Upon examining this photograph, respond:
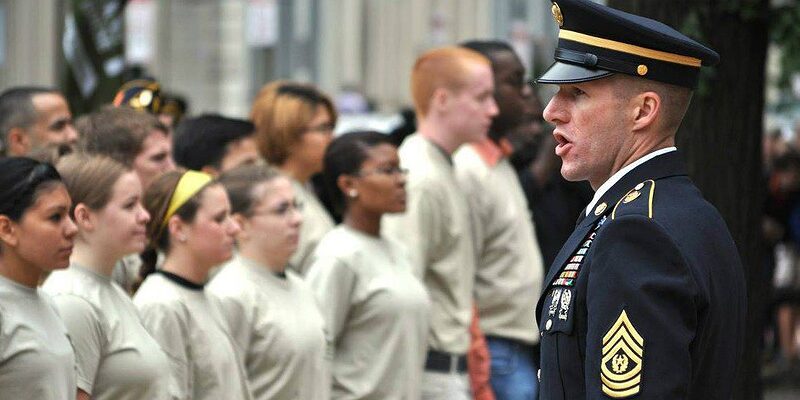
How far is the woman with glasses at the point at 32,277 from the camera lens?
502 cm

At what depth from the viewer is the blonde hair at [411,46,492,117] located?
8.30m

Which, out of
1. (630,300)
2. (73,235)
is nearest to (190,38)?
(73,235)

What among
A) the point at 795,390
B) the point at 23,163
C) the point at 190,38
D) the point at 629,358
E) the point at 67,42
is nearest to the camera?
the point at 629,358

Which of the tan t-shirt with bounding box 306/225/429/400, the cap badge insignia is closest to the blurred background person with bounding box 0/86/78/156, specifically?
the tan t-shirt with bounding box 306/225/429/400

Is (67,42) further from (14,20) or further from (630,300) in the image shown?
(14,20)

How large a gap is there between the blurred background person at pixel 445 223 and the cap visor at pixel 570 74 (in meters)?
3.70

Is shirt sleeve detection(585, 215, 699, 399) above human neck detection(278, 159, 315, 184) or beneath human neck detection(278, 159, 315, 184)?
above

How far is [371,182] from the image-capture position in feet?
24.5

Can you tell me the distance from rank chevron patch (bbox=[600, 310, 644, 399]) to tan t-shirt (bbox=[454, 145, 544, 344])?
4.50 m

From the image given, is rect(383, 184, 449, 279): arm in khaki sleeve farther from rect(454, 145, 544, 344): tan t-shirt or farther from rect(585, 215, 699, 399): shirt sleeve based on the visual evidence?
rect(585, 215, 699, 399): shirt sleeve

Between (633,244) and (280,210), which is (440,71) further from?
(633,244)

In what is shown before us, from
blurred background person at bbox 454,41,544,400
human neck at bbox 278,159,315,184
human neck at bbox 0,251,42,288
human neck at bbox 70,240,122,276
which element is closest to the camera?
human neck at bbox 0,251,42,288

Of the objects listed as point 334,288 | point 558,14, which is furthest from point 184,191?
point 558,14

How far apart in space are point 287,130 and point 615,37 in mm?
4470
